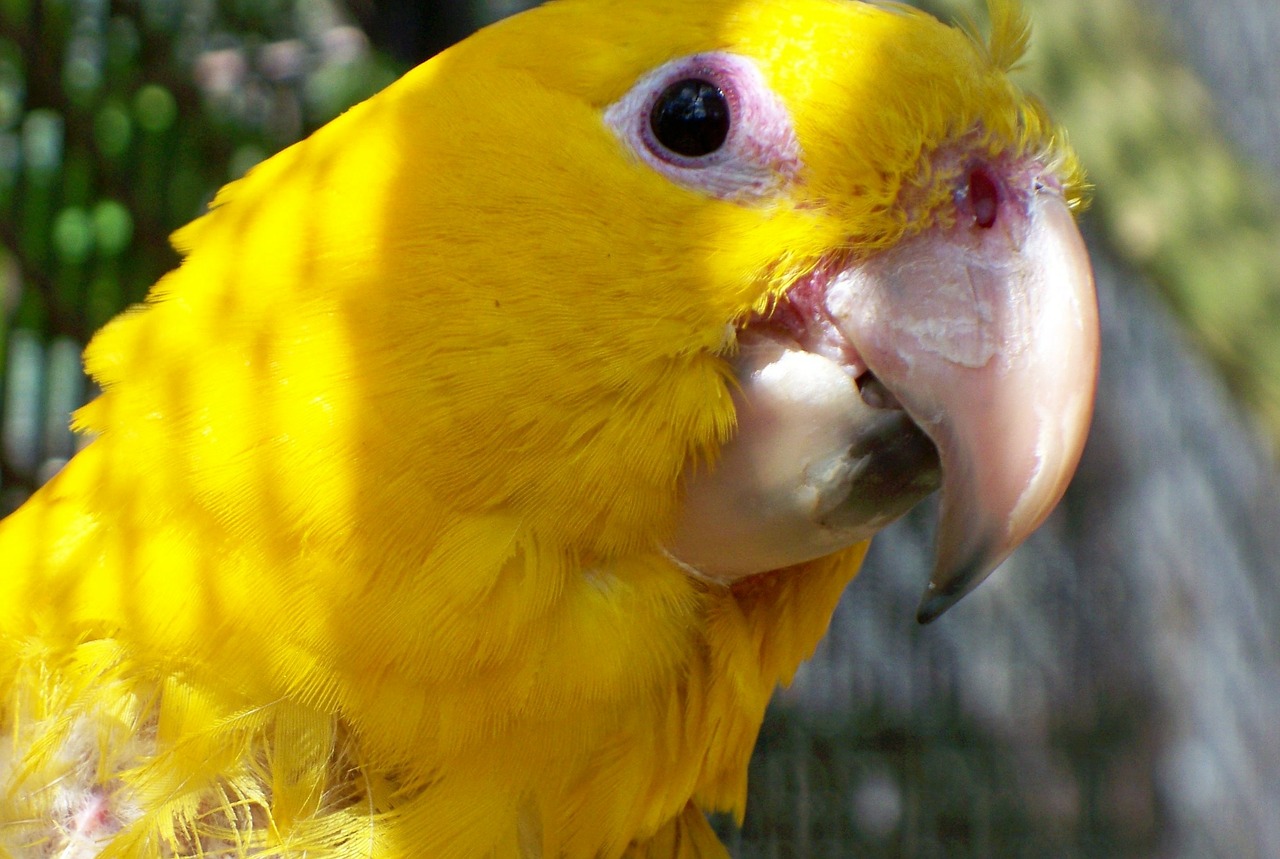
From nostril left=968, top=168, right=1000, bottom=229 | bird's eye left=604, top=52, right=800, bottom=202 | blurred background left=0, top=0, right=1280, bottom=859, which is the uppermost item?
bird's eye left=604, top=52, right=800, bottom=202

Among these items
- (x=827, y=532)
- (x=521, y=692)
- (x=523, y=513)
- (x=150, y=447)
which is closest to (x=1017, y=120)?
(x=827, y=532)

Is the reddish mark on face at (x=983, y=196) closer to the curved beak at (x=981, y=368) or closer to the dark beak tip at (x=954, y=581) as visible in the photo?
the curved beak at (x=981, y=368)

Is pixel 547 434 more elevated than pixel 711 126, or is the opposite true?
pixel 711 126

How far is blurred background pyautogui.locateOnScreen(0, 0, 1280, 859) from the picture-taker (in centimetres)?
201

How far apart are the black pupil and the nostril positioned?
0.71 ft

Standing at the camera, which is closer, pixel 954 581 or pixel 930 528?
pixel 954 581

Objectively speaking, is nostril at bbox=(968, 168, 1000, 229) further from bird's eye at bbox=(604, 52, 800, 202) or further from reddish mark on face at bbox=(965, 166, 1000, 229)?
bird's eye at bbox=(604, 52, 800, 202)

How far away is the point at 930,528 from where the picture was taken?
233 centimetres

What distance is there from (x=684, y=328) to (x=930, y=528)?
5.42 ft

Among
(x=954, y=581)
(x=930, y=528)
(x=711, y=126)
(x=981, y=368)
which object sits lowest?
(x=930, y=528)

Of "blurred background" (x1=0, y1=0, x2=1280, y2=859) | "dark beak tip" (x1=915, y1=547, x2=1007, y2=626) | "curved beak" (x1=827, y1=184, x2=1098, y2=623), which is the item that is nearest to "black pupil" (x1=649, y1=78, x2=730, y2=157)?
"curved beak" (x1=827, y1=184, x2=1098, y2=623)

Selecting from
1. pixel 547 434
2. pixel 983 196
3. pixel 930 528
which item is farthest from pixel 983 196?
pixel 930 528

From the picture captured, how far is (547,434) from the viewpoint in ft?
2.72

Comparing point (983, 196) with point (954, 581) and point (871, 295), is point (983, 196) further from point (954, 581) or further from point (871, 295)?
point (954, 581)
